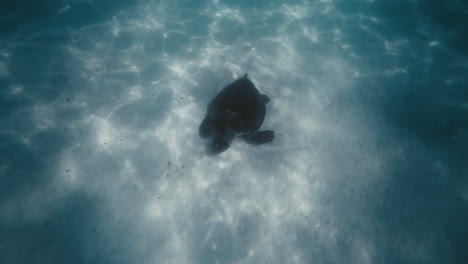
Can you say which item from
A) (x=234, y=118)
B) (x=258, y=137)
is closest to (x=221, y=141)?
(x=234, y=118)

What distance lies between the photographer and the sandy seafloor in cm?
535

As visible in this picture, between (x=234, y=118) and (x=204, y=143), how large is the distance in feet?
4.00

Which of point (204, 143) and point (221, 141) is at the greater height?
point (221, 141)

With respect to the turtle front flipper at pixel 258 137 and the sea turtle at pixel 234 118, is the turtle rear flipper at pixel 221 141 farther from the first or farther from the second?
the turtle front flipper at pixel 258 137

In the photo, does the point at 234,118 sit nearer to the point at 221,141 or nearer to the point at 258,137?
the point at 221,141

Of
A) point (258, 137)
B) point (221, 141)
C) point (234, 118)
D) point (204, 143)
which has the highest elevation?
point (234, 118)

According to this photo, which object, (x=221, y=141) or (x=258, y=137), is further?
(x=258, y=137)

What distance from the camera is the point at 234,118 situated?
5938 mm

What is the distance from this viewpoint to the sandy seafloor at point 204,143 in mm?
5348

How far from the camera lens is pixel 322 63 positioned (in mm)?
9156

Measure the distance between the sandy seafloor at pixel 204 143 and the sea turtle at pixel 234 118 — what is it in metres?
0.44

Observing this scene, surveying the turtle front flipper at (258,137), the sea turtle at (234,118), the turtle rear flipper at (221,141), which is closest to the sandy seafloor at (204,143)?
the turtle front flipper at (258,137)

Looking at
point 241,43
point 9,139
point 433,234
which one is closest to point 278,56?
point 241,43

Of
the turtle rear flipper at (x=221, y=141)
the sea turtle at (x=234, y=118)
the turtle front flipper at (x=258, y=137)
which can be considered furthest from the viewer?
the turtle front flipper at (x=258, y=137)
